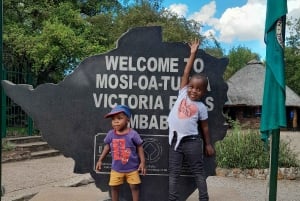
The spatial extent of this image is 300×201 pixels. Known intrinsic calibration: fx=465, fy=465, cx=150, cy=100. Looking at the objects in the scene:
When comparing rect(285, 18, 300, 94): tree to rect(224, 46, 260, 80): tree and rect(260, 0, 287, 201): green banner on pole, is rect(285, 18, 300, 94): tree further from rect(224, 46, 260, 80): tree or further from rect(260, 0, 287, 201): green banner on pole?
rect(260, 0, 287, 201): green banner on pole

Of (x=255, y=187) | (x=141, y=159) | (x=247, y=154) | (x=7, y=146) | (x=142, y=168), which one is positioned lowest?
(x=255, y=187)

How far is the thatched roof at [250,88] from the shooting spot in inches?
1359

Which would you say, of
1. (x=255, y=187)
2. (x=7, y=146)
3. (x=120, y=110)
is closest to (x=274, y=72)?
(x=120, y=110)

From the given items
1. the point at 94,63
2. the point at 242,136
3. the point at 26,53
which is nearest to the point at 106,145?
the point at 94,63

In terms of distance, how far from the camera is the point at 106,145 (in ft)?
17.1

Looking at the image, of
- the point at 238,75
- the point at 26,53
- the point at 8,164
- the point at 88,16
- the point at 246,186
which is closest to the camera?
the point at 246,186

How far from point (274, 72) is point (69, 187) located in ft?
15.0

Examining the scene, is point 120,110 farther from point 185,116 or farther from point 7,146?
point 7,146

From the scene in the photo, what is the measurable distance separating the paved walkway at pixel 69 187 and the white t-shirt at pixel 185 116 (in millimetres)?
2250

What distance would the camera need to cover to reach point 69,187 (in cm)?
790

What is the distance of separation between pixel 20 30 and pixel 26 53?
976mm

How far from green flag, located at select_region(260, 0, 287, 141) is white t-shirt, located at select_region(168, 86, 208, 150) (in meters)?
0.69

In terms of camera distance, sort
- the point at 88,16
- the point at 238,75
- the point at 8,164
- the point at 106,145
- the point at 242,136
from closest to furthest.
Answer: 1. the point at 106,145
2. the point at 242,136
3. the point at 8,164
4. the point at 88,16
5. the point at 238,75

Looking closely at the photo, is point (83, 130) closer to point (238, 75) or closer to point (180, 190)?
point (180, 190)
